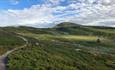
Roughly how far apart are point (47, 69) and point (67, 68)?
11.1 meters

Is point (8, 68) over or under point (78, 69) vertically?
over

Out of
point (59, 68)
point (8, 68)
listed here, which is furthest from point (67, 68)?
point (8, 68)

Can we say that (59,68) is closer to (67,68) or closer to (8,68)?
(67,68)

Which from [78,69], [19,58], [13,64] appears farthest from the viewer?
[78,69]

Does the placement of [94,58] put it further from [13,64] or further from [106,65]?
[13,64]

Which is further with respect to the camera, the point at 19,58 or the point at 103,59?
the point at 103,59

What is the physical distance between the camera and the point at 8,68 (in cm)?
6206

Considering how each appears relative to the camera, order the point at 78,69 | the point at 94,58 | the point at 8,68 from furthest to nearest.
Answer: the point at 94,58, the point at 78,69, the point at 8,68

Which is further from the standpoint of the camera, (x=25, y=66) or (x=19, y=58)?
(x=19, y=58)

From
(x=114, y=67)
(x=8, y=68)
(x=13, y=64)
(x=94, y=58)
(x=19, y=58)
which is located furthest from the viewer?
(x=94, y=58)

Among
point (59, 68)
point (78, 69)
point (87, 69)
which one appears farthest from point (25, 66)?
point (87, 69)

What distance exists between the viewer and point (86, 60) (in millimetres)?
117625

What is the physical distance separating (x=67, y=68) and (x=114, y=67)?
120 feet

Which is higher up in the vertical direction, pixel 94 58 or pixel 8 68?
pixel 8 68
